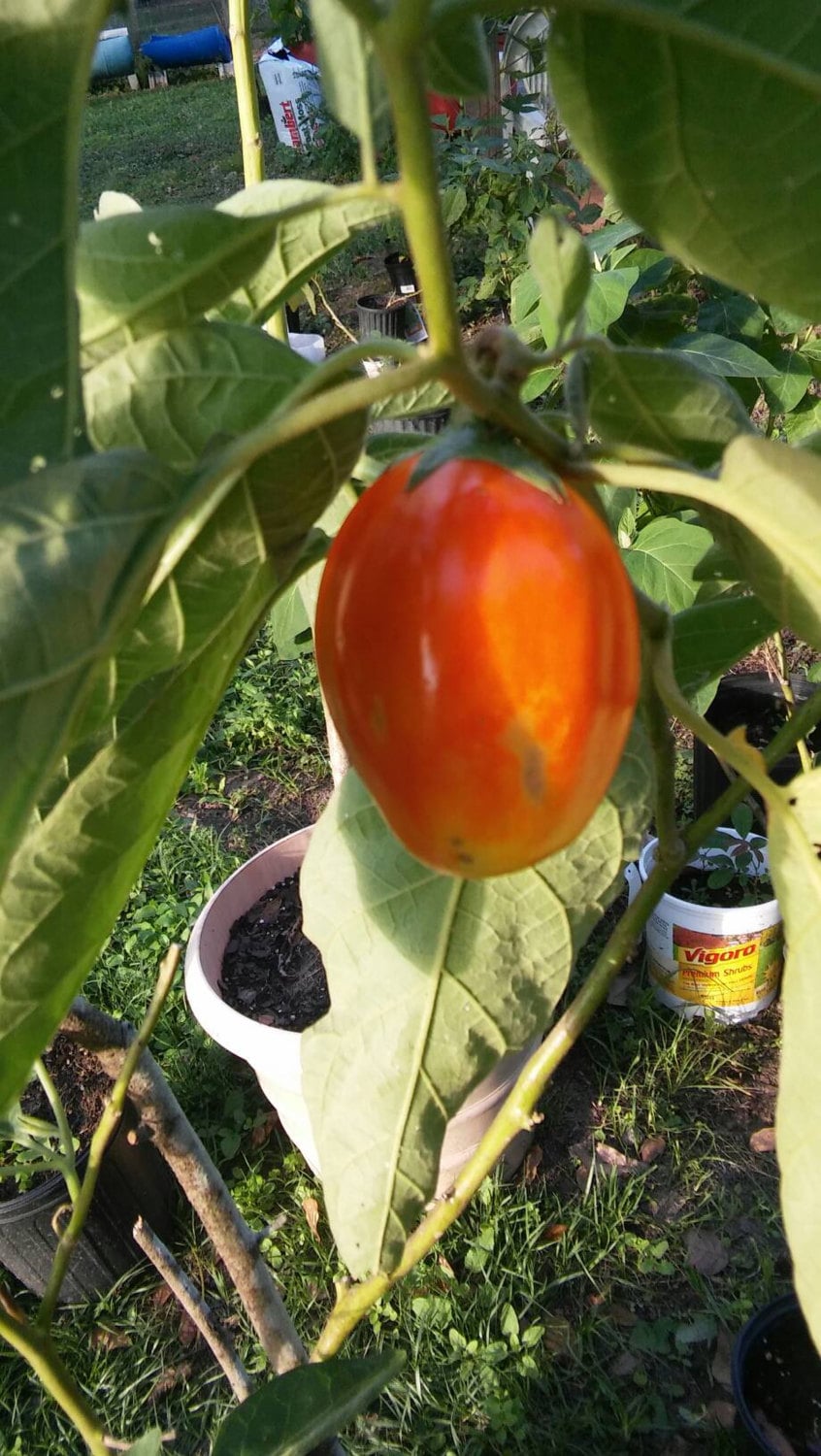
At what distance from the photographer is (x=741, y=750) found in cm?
44

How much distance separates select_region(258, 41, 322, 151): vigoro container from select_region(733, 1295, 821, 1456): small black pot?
6296 millimetres

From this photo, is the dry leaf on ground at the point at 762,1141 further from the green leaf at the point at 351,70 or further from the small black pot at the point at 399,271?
the small black pot at the point at 399,271

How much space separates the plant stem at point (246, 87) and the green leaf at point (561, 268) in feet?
1.91

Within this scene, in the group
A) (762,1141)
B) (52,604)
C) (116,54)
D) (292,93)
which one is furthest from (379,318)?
(116,54)

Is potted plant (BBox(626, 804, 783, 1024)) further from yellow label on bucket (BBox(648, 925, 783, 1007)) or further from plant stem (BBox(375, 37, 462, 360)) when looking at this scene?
plant stem (BBox(375, 37, 462, 360))

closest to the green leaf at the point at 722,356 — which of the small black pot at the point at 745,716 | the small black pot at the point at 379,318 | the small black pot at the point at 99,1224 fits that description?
the small black pot at the point at 745,716

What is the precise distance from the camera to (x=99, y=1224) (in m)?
1.67

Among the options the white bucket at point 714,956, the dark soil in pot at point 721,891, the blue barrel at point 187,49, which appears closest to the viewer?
the white bucket at point 714,956

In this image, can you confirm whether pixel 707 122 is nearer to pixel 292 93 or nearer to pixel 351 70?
pixel 351 70

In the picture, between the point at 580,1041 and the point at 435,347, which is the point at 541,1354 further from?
the point at 435,347

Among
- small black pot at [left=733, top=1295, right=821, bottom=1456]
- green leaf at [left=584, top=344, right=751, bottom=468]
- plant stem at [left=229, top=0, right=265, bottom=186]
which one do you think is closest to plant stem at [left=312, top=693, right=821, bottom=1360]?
green leaf at [left=584, top=344, right=751, bottom=468]

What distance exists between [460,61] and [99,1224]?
166 cm

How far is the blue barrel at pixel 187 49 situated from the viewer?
42.9 ft

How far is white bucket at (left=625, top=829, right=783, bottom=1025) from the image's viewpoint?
1.89 meters
